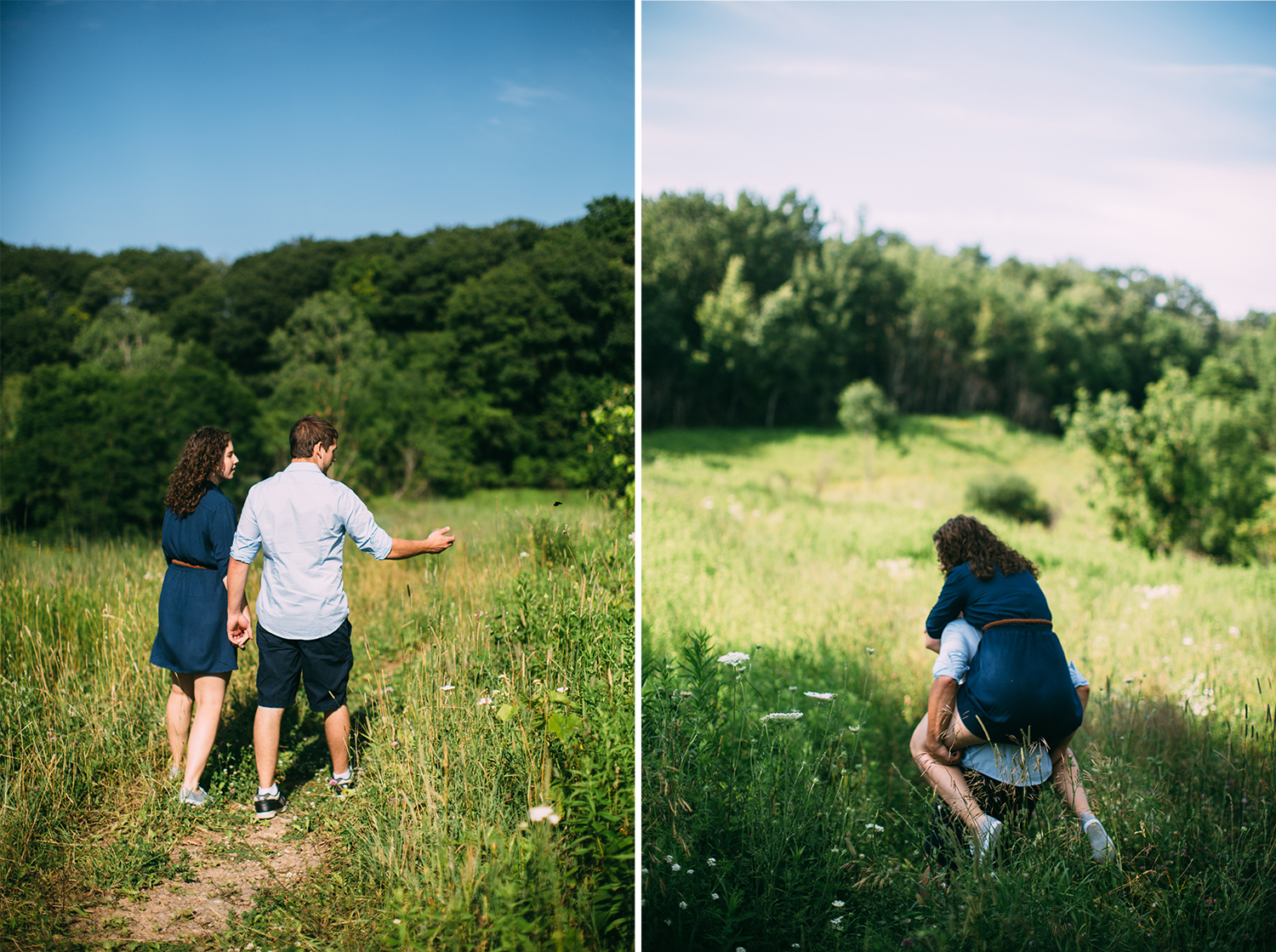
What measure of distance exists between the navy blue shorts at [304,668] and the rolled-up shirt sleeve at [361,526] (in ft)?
1.50

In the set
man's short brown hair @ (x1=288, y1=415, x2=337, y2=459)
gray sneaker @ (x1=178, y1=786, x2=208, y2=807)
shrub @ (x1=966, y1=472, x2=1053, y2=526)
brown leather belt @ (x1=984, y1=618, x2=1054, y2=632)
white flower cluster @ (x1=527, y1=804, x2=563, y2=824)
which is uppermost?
man's short brown hair @ (x1=288, y1=415, x2=337, y2=459)

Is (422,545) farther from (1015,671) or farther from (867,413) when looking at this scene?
(867,413)

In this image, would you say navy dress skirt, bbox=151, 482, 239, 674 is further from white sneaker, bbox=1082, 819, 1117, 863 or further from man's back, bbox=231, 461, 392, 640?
white sneaker, bbox=1082, 819, 1117, 863

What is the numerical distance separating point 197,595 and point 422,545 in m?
1.12

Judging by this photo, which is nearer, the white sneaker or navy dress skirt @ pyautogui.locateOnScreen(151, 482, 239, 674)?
the white sneaker

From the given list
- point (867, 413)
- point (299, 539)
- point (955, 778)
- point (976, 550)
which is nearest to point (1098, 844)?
point (955, 778)

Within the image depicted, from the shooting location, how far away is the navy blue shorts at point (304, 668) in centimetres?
341

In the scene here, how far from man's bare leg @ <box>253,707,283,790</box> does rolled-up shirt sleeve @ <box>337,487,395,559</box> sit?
0.87 m

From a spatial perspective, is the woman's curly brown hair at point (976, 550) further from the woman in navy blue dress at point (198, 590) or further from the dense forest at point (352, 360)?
the dense forest at point (352, 360)

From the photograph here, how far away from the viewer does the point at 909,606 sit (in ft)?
26.7

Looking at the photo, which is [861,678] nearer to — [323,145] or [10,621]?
[10,621]

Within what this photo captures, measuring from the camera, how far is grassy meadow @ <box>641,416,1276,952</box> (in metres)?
2.80

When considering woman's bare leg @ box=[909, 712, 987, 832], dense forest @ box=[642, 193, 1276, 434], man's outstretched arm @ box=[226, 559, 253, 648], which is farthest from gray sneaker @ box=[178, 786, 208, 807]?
dense forest @ box=[642, 193, 1276, 434]

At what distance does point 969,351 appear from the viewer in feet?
143
